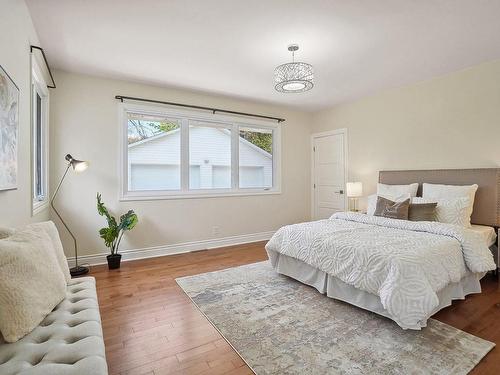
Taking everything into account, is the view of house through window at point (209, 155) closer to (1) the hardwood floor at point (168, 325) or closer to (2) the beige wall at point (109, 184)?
(2) the beige wall at point (109, 184)

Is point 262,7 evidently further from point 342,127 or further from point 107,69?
point 342,127

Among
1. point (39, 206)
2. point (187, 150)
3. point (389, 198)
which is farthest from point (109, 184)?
point (389, 198)

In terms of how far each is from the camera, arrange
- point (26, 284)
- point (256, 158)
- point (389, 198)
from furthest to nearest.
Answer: point (256, 158), point (389, 198), point (26, 284)

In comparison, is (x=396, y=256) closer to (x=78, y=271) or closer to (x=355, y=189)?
(x=355, y=189)

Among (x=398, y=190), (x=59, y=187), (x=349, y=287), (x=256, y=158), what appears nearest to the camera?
(x=349, y=287)

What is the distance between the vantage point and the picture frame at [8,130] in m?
1.62

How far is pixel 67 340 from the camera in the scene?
3.98ft

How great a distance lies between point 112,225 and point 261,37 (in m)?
2.86

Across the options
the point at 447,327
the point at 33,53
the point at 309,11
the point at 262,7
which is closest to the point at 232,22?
the point at 262,7

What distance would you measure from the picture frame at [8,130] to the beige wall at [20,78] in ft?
0.28

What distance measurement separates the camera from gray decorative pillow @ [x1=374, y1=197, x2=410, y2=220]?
10.3 feet

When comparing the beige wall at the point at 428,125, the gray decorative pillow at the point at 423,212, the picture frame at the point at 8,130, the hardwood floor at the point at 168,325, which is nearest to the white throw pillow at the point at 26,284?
the picture frame at the point at 8,130

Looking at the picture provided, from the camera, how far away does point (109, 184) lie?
147 inches

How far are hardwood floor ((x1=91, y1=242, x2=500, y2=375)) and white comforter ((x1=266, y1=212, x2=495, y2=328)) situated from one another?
0.36 metres
